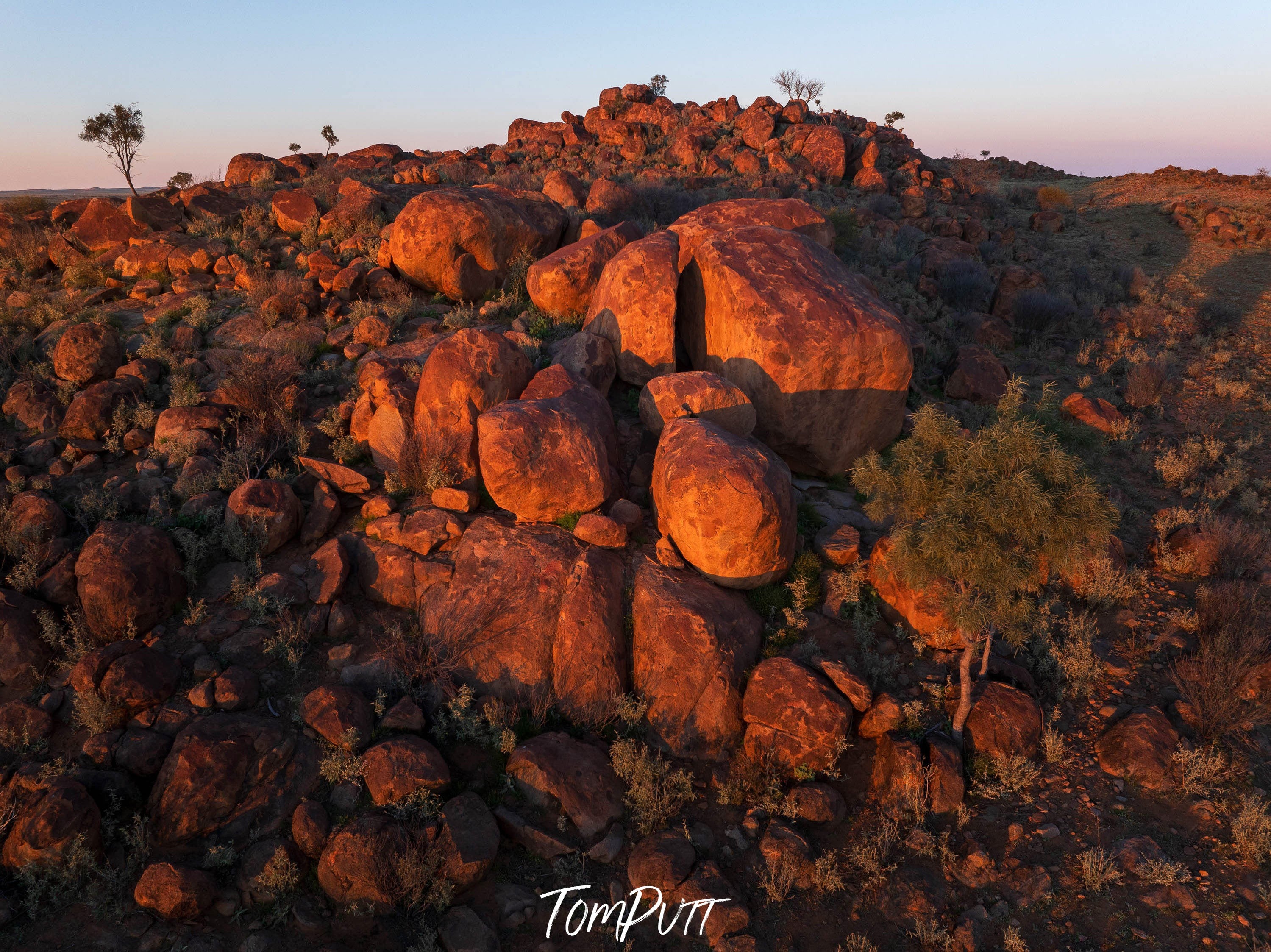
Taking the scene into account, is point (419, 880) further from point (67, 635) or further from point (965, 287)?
point (965, 287)

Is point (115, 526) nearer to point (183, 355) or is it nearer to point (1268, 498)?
point (183, 355)

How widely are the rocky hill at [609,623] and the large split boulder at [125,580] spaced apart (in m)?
0.04

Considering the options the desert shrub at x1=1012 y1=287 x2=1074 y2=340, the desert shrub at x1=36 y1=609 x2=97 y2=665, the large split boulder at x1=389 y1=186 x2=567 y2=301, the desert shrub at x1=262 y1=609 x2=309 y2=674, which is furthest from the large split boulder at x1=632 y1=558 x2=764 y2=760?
the desert shrub at x1=1012 y1=287 x2=1074 y2=340

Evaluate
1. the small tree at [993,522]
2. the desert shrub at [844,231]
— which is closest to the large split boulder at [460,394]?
the small tree at [993,522]

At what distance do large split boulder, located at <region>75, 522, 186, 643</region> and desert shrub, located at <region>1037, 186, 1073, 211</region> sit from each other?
36.2 metres

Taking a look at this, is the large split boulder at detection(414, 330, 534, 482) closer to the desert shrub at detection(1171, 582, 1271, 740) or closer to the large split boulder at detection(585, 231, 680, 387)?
the large split boulder at detection(585, 231, 680, 387)

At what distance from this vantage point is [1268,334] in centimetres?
1625

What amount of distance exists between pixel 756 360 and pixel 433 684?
19.9ft

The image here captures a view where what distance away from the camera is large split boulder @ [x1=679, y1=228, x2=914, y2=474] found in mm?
9648

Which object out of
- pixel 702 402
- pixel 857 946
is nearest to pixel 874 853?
pixel 857 946

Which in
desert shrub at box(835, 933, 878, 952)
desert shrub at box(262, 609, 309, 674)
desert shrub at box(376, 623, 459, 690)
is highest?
desert shrub at box(262, 609, 309, 674)

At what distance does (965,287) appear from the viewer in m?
17.5

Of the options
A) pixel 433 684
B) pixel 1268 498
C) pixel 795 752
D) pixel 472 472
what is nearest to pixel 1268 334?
pixel 1268 498

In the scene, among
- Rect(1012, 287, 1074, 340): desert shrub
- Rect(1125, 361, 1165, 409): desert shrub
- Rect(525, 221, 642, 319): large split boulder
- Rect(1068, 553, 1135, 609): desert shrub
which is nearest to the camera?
Rect(1068, 553, 1135, 609): desert shrub
